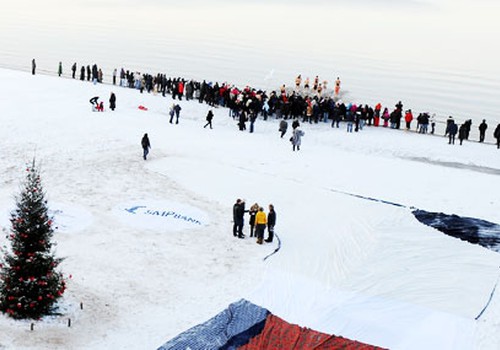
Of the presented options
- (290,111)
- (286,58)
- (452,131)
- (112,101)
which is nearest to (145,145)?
(112,101)

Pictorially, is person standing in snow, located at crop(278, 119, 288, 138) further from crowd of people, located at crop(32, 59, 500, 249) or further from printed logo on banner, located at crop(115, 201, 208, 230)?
printed logo on banner, located at crop(115, 201, 208, 230)

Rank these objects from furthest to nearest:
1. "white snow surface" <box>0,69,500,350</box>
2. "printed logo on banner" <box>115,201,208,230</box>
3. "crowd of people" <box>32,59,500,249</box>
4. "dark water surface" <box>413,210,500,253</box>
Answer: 1. "crowd of people" <box>32,59,500,249</box>
2. "dark water surface" <box>413,210,500,253</box>
3. "printed logo on banner" <box>115,201,208,230</box>
4. "white snow surface" <box>0,69,500,350</box>

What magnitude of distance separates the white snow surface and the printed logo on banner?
10 centimetres

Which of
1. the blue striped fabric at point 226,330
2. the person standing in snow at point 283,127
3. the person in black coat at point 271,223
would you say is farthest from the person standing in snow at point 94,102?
the blue striped fabric at point 226,330

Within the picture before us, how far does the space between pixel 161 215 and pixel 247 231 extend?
10.3 ft

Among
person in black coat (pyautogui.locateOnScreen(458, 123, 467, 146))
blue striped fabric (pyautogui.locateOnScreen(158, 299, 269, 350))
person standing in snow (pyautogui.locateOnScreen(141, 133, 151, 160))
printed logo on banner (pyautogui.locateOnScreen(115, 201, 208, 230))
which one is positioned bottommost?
blue striped fabric (pyautogui.locateOnScreen(158, 299, 269, 350))

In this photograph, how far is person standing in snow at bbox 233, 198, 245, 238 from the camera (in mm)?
21266

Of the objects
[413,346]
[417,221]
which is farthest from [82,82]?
[413,346]

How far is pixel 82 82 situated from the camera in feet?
152

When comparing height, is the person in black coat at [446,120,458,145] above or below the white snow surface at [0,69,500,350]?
above

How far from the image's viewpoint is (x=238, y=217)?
2145 cm

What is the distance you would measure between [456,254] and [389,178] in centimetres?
855

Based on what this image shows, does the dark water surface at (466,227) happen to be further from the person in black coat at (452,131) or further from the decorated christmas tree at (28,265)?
the decorated christmas tree at (28,265)

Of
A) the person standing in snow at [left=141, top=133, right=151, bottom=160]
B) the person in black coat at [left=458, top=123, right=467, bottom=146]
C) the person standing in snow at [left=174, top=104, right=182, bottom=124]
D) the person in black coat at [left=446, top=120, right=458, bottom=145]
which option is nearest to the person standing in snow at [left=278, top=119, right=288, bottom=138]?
the person standing in snow at [left=174, top=104, right=182, bottom=124]
